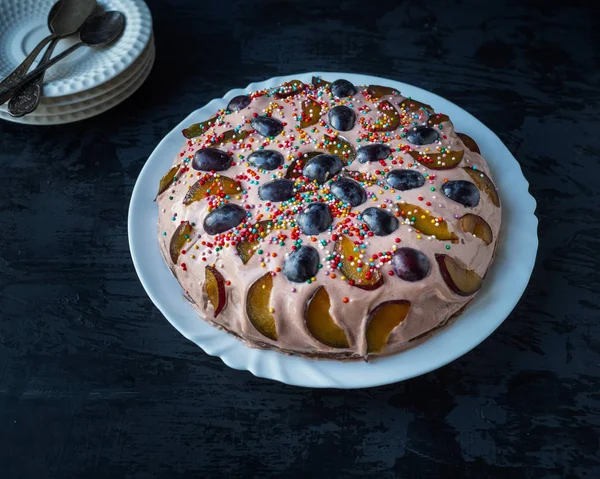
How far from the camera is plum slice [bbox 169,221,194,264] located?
155 centimetres

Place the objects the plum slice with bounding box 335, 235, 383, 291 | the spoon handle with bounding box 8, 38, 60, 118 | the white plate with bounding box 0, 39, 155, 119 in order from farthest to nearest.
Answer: the white plate with bounding box 0, 39, 155, 119 < the spoon handle with bounding box 8, 38, 60, 118 < the plum slice with bounding box 335, 235, 383, 291

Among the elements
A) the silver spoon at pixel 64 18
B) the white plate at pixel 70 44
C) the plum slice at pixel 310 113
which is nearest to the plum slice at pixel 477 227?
the plum slice at pixel 310 113

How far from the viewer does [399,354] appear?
1.52 metres

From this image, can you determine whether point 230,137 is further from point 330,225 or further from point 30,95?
point 30,95

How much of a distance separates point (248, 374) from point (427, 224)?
624 millimetres

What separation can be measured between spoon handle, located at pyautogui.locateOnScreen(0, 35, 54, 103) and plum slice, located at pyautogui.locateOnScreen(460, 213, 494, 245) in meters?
1.46

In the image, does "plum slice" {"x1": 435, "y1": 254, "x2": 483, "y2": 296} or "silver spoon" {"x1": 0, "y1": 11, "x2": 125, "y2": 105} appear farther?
"silver spoon" {"x1": 0, "y1": 11, "x2": 125, "y2": 105}

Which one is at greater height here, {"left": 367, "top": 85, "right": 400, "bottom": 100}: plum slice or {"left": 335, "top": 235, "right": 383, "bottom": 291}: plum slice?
{"left": 367, "top": 85, "right": 400, "bottom": 100}: plum slice

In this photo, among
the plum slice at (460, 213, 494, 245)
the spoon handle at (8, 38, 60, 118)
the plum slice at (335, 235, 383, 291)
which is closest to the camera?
the plum slice at (335, 235, 383, 291)

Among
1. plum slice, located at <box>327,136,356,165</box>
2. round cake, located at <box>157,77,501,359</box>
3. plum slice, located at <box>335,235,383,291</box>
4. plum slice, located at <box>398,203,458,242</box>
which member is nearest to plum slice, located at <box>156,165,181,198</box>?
round cake, located at <box>157,77,501,359</box>

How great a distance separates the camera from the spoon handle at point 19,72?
6.45ft

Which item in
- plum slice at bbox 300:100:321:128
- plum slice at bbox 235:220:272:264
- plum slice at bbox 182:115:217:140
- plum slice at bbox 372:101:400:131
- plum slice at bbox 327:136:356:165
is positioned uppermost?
A: plum slice at bbox 372:101:400:131

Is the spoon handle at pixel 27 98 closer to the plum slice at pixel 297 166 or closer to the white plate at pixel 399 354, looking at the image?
the white plate at pixel 399 354

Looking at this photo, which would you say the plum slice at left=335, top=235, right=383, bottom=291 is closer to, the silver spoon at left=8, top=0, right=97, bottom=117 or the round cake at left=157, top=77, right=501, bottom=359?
the round cake at left=157, top=77, right=501, bottom=359
